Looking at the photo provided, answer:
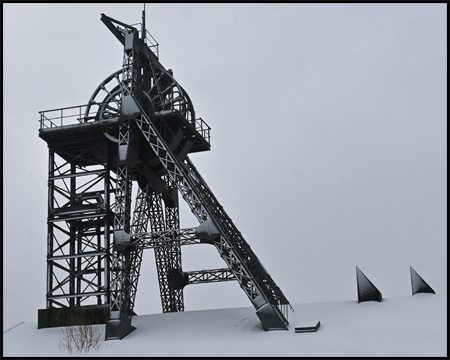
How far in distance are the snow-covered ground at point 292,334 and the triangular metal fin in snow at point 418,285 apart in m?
0.44

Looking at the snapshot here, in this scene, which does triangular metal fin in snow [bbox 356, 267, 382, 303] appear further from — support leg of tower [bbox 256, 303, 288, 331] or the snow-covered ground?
support leg of tower [bbox 256, 303, 288, 331]

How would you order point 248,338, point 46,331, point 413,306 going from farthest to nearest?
point 46,331 < point 413,306 < point 248,338

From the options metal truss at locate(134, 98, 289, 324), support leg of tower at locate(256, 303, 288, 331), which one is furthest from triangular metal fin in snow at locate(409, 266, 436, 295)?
support leg of tower at locate(256, 303, 288, 331)

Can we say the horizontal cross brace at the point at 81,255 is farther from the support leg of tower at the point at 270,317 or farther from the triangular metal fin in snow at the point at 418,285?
the triangular metal fin in snow at the point at 418,285

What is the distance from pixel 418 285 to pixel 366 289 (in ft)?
8.02

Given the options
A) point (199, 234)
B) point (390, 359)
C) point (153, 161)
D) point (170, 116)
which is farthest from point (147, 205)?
point (390, 359)

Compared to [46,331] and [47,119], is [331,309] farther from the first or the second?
[47,119]

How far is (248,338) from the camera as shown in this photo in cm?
2483

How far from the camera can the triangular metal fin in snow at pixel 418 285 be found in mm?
28859

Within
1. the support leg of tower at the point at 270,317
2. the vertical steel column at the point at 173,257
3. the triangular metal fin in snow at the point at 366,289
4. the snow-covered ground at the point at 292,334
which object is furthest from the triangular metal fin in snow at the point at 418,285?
the vertical steel column at the point at 173,257

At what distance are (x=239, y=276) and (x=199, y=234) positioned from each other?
2352 mm

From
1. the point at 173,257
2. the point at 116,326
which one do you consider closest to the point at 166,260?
the point at 173,257

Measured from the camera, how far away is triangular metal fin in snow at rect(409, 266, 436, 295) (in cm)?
2886

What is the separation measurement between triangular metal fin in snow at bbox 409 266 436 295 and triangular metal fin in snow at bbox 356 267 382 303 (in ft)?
5.92
